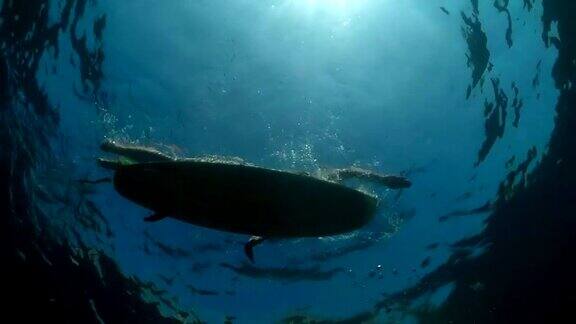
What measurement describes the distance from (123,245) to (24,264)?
385 cm

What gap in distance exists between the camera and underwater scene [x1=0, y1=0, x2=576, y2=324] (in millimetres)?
8297

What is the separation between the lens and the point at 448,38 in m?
8.77

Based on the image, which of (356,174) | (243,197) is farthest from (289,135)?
(243,197)

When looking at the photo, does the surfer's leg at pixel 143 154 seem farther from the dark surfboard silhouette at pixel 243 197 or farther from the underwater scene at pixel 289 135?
the dark surfboard silhouette at pixel 243 197

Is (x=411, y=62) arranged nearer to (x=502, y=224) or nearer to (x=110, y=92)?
(x=110, y=92)

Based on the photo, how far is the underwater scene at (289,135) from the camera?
8297 mm

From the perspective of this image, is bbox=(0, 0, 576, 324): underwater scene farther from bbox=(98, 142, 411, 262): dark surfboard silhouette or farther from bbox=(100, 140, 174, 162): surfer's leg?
bbox=(100, 140, 174, 162): surfer's leg

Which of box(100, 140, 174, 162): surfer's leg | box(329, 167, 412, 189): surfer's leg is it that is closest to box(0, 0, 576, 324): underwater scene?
box(329, 167, 412, 189): surfer's leg

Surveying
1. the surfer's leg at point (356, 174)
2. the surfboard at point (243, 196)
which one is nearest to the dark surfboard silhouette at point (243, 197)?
the surfboard at point (243, 196)

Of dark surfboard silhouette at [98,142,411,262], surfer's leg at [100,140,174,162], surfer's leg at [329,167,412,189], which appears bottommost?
dark surfboard silhouette at [98,142,411,262]

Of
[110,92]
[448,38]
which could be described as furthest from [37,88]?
[448,38]

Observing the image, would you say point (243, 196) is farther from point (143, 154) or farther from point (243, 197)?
point (143, 154)

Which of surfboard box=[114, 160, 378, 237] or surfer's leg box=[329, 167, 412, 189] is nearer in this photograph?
surfboard box=[114, 160, 378, 237]

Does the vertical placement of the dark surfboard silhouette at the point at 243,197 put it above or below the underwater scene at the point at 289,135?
below
